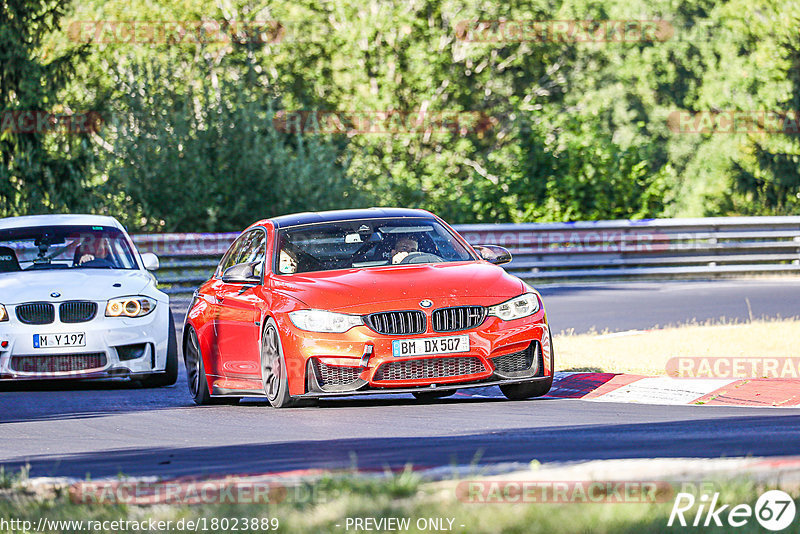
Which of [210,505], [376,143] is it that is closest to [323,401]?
[210,505]

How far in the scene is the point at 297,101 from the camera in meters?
46.8

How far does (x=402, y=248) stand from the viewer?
37.7ft

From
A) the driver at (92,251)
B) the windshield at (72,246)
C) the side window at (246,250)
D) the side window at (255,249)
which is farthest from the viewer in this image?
the driver at (92,251)

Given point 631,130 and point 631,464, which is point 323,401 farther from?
point 631,130

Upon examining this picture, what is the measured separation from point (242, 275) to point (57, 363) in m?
2.33

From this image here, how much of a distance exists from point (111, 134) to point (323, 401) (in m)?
21.3

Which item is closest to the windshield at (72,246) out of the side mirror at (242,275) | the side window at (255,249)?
the side window at (255,249)

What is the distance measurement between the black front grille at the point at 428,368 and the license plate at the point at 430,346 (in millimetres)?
59

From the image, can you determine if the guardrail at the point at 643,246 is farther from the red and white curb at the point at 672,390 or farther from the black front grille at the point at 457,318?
the black front grille at the point at 457,318

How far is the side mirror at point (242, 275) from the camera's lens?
11461 millimetres
